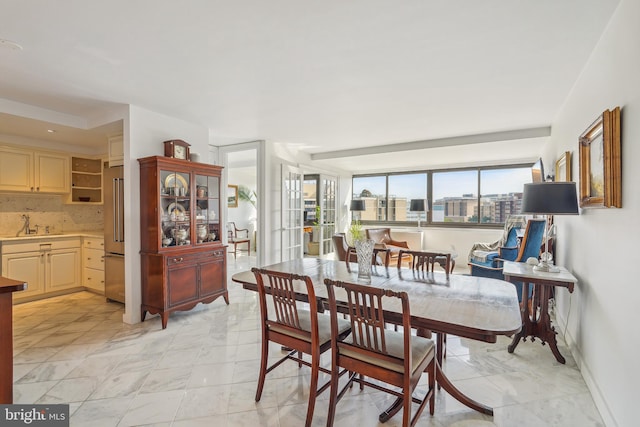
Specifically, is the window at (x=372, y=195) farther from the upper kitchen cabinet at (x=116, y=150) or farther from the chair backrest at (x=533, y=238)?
the upper kitchen cabinet at (x=116, y=150)

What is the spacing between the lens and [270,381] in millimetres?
2336

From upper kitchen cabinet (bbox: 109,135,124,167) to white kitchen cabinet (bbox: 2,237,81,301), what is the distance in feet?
5.50

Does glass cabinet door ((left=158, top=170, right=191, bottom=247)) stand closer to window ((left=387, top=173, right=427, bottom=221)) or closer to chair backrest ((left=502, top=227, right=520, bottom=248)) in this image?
chair backrest ((left=502, top=227, right=520, bottom=248))

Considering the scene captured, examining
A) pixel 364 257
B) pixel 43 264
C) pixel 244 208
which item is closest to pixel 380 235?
pixel 244 208

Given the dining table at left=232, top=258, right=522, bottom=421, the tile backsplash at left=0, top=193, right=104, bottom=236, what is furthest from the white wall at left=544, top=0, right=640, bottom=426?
the tile backsplash at left=0, top=193, right=104, bottom=236

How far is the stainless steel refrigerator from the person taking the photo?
3.81 meters

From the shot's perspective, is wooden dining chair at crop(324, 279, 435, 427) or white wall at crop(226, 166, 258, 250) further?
white wall at crop(226, 166, 258, 250)

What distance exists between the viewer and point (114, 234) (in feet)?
12.9

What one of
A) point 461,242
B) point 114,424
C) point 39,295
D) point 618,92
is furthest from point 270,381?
point 461,242

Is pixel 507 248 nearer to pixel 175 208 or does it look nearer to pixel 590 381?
pixel 590 381

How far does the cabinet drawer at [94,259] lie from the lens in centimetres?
446

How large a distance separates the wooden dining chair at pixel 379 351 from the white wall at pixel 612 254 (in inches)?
40.3

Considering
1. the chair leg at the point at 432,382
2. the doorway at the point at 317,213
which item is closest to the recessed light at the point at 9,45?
the chair leg at the point at 432,382

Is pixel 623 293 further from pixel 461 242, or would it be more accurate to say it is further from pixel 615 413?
pixel 461 242
